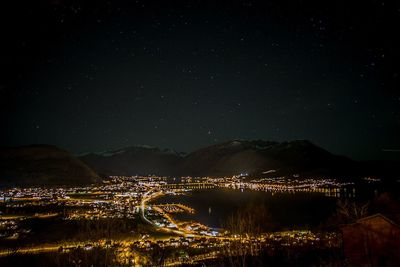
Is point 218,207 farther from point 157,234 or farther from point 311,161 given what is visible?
point 311,161

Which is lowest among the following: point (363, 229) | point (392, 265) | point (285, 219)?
point (285, 219)

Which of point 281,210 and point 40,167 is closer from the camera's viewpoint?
point 281,210

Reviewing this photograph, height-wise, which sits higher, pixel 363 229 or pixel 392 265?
pixel 363 229

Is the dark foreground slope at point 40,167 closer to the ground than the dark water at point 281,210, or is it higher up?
higher up

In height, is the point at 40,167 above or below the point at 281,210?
above

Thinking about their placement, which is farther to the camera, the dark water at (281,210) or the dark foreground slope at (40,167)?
the dark foreground slope at (40,167)

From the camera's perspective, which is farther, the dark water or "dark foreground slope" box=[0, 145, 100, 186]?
"dark foreground slope" box=[0, 145, 100, 186]

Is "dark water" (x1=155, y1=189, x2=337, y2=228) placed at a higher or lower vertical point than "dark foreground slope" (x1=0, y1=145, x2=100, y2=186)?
lower

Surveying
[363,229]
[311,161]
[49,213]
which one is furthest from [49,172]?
[311,161]
